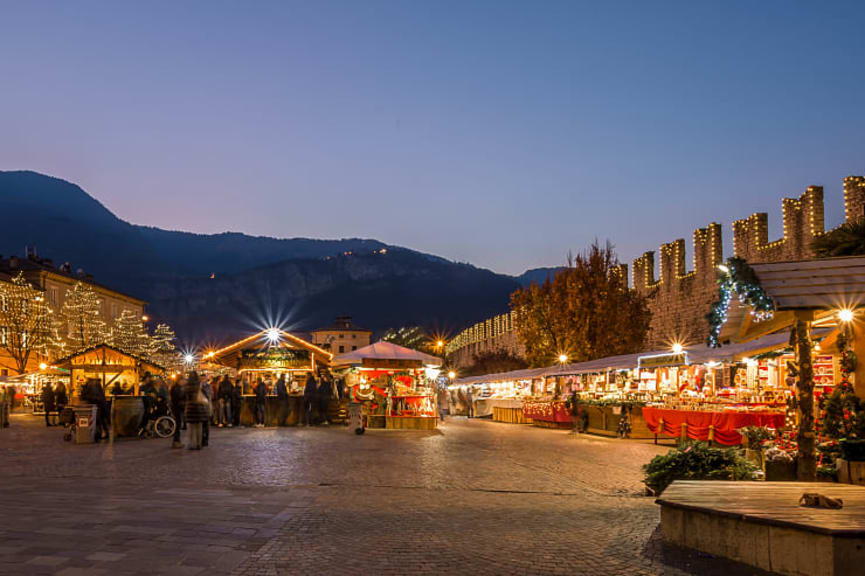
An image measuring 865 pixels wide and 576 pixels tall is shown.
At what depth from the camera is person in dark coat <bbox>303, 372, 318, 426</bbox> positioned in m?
27.7

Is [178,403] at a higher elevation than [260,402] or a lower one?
higher

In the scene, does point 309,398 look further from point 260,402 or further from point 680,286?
point 680,286

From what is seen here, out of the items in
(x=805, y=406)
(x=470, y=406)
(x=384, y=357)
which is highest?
(x=384, y=357)

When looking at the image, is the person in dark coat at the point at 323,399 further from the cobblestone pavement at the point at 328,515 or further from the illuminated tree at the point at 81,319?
the illuminated tree at the point at 81,319

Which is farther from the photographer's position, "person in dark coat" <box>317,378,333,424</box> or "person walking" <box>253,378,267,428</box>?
"person in dark coat" <box>317,378,333,424</box>

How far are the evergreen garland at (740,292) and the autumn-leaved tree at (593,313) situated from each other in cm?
2933

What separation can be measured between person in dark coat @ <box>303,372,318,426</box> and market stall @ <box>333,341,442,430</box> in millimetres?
1737

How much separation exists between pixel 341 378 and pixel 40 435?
12568 millimetres

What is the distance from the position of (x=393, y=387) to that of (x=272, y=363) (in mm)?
5610

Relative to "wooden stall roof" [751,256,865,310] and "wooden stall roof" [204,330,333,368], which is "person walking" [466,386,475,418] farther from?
"wooden stall roof" [751,256,865,310]

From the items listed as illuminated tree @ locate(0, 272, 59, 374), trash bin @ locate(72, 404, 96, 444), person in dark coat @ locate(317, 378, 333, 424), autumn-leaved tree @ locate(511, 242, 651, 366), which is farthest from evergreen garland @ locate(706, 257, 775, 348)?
illuminated tree @ locate(0, 272, 59, 374)

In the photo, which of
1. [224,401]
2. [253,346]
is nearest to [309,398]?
[224,401]

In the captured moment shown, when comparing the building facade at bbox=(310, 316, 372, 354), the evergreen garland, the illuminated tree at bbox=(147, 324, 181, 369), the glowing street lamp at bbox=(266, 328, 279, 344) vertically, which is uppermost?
the building facade at bbox=(310, 316, 372, 354)

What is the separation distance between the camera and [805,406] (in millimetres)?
8867
